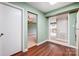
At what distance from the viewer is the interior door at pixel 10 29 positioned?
129 cm

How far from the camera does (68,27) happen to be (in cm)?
173

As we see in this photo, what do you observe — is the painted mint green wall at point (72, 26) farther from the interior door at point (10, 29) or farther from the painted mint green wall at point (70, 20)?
the interior door at point (10, 29)

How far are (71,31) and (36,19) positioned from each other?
919 millimetres

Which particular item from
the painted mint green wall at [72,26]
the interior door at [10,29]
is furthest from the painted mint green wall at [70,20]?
the interior door at [10,29]

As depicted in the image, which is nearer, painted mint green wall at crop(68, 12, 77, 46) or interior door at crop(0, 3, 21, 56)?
interior door at crop(0, 3, 21, 56)

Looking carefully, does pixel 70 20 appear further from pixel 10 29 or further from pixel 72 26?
pixel 10 29

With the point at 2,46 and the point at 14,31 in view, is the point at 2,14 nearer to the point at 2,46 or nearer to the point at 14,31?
the point at 14,31

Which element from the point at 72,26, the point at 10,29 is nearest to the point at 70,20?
the point at 72,26

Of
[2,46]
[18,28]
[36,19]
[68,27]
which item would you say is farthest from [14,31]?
[68,27]

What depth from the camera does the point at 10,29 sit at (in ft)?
4.67

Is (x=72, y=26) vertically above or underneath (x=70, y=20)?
underneath

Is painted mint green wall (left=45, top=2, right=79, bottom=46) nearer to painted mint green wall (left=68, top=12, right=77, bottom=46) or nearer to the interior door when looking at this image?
painted mint green wall (left=68, top=12, right=77, bottom=46)

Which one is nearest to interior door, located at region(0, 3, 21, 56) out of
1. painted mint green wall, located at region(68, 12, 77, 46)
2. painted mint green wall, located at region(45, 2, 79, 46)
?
painted mint green wall, located at region(45, 2, 79, 46)

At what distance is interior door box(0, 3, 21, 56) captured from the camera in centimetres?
129
